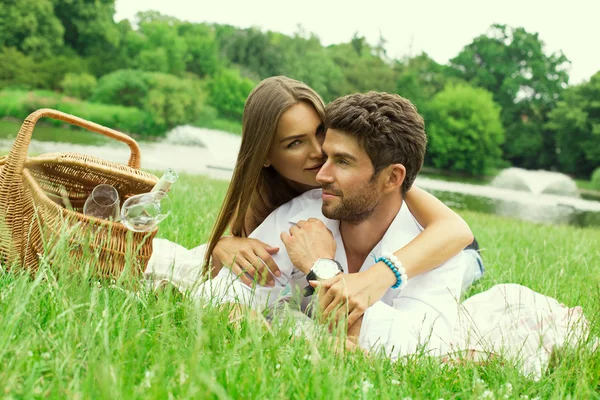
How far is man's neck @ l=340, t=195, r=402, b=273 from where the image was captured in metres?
3.52

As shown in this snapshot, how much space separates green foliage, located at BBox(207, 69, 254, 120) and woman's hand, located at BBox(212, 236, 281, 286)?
48707 millimetres

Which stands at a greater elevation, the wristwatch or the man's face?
the man's face

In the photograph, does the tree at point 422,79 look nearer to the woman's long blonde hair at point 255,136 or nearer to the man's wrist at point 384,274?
the woman's long blonde hair at point 255,136

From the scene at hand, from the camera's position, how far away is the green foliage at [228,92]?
51.6m

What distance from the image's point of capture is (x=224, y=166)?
29.3 metres

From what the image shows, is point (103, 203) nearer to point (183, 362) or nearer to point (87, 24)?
point (183, 362)

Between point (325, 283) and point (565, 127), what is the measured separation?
6098 cm

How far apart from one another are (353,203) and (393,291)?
0.59 meters

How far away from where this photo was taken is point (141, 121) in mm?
43125

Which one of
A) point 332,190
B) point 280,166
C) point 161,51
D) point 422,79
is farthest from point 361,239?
point 422,79

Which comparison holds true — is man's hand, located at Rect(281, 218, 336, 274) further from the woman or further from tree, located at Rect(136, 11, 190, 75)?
tree, located at Rect(136, 11, 190, 75)

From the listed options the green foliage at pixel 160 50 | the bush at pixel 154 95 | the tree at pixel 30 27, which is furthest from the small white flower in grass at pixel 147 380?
the green foliage at pixel 160 50

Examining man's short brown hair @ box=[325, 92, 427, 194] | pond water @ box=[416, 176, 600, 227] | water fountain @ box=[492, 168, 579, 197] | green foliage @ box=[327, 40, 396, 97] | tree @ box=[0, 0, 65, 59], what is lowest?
water fountain @ box=[492, 168, 579, 197]

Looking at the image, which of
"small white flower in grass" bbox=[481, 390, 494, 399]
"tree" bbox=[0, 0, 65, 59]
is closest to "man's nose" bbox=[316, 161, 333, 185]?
"small white flower in grass" bbox=[481, 390, 494, 399]
